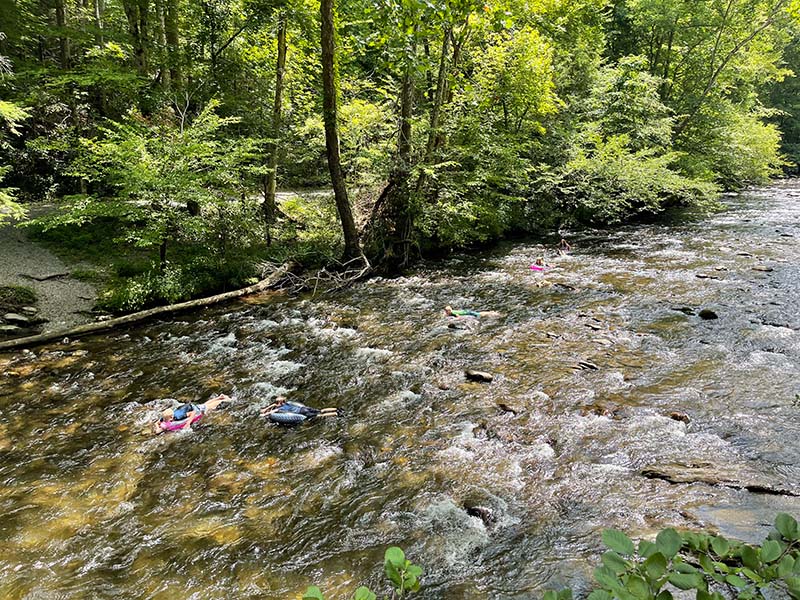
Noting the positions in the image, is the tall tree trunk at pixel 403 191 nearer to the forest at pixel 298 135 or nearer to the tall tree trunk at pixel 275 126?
the forest at pixel 298 135

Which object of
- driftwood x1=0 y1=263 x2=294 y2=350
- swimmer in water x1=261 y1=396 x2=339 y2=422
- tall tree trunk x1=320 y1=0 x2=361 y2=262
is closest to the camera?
swimmer in water x1=261 y1=396 x2=339 y2=422

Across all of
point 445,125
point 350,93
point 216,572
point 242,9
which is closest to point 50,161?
point 242,9

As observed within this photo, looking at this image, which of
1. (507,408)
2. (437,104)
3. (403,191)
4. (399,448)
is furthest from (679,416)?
(437,104)

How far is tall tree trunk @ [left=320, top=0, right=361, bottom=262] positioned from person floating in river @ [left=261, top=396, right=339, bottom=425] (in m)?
7.00

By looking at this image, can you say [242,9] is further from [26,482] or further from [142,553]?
[142,553]

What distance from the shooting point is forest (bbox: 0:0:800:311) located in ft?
31.9

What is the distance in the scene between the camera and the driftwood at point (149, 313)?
804cm

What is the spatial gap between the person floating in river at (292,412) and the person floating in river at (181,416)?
75 cm

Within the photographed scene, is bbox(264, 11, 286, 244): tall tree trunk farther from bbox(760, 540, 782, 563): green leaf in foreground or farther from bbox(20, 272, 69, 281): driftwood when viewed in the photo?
bbox(760, 540, 782, 563): green leaf in foreground

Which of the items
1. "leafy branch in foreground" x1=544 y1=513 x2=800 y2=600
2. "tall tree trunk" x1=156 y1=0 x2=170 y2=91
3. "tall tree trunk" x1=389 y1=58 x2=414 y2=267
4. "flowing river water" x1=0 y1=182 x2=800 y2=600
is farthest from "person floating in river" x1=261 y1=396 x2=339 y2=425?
"tall tree trunk" x1=156 y1=0 x2=170 y2=91

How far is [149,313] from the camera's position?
940 centimetres

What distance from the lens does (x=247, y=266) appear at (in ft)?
38.0

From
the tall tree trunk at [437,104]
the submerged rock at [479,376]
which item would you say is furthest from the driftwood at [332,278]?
the submerged rock at [479,376]

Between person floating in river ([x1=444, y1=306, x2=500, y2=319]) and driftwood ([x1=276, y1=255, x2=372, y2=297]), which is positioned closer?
person floating in river ([x1=444, y1=306, x2=500, y2=319])
